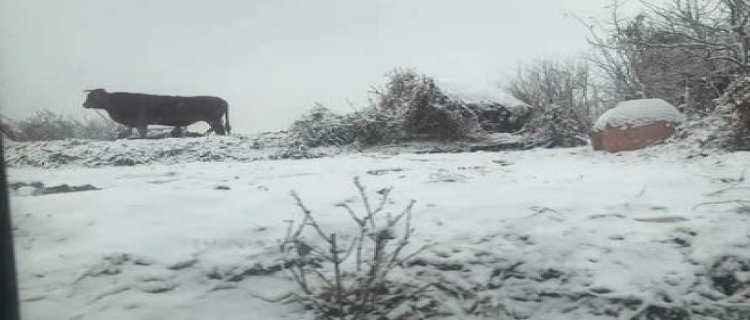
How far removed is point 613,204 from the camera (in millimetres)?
3912

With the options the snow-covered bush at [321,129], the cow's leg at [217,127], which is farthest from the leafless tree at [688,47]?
the cow's leg at [217,127]

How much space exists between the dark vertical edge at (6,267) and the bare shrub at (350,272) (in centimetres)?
99

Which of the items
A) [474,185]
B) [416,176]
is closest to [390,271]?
[474,185]

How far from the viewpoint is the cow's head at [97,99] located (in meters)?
12.6

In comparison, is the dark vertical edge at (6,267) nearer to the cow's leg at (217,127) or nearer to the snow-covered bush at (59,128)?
the snow-covered bush at (59,128)

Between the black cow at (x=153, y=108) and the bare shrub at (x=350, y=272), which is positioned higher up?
the black cow at (x=153, y=108)

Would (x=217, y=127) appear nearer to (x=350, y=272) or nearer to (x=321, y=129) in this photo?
(x=321, y=129)

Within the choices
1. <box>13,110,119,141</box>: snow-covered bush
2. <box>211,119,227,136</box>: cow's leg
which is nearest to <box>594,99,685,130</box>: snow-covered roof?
<box>13,110,119,141</box>: snow-covered bush

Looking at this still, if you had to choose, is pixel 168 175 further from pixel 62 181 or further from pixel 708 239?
pixel 708 239

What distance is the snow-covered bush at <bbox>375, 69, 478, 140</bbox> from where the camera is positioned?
10.4 metres

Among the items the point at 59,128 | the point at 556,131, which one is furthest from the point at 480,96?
the point at 59,128

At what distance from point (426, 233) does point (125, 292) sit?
1453 millimetres

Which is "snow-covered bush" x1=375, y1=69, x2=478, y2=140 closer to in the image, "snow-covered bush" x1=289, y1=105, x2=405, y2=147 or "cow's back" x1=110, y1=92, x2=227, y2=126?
"snow-covered bush" x1=289, y1=105, x2=405, y2=147

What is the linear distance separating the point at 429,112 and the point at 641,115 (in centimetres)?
344
